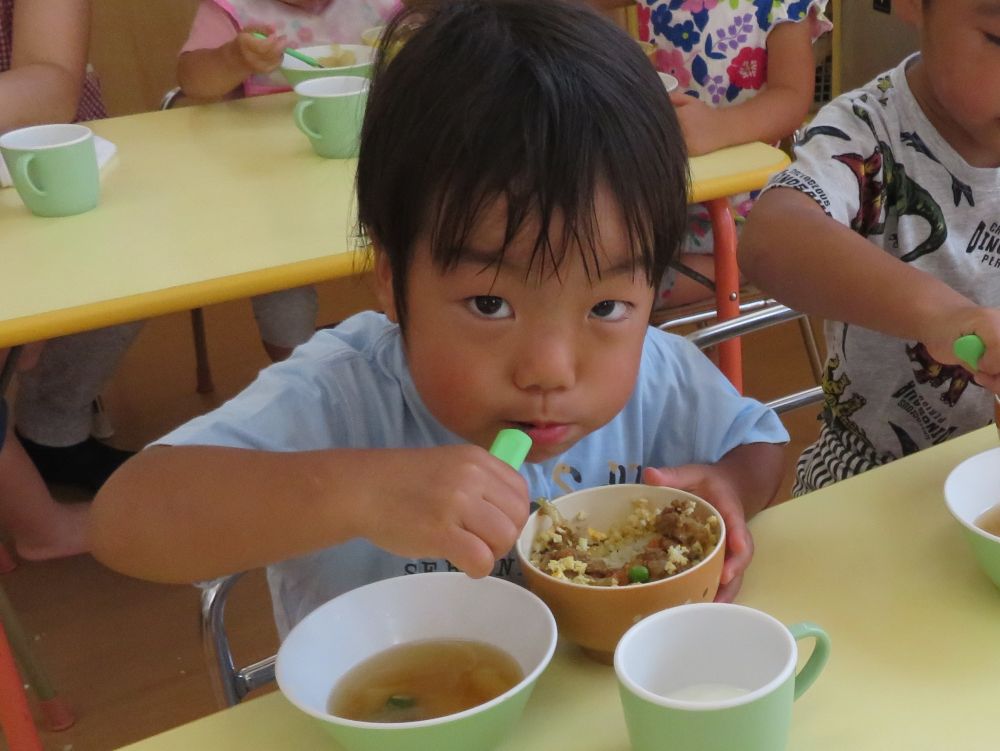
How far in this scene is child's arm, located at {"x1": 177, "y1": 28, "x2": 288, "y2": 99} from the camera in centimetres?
166

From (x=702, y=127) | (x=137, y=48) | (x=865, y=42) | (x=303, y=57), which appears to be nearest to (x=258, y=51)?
Result: (x=303, y=57)

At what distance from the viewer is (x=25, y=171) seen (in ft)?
4.11

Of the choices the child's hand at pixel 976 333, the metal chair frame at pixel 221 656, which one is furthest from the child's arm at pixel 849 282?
the metal chair frame at pixel 221 656

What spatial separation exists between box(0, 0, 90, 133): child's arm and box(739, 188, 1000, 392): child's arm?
108 cm

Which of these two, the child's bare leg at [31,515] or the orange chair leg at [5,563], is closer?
the child's bare leg at [31,515]

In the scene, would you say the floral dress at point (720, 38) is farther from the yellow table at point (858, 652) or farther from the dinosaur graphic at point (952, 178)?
the yellow table at point (858, 652)

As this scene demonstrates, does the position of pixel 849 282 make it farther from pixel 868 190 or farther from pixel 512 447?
pixel 512 447

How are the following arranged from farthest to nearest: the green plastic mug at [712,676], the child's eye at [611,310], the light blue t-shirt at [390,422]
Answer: the light blue t-shirt at [390,422] < the child's eye at [611,310] < the green plastic mug at [712,676]

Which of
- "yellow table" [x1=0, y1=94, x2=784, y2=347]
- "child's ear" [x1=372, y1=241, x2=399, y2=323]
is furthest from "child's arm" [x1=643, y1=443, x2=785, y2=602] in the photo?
"yellow table" [x1=0, y1=94, x2=784, y2=347]

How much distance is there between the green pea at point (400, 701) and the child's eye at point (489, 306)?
239 millimetres

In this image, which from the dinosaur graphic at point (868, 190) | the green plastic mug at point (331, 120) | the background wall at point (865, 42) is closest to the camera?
the dinosaur graphic at point (868, 190)

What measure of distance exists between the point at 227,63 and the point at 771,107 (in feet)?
2.81

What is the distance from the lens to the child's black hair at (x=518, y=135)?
665mm

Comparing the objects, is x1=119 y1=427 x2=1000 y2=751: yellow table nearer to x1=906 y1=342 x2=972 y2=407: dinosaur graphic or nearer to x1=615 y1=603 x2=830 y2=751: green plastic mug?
x1=615 y1=603 x2=830 y2=751: green plastic mug
